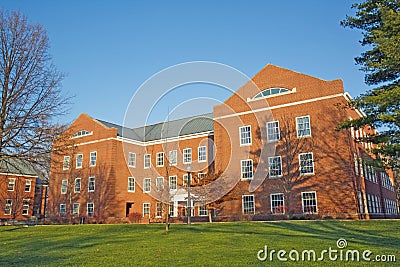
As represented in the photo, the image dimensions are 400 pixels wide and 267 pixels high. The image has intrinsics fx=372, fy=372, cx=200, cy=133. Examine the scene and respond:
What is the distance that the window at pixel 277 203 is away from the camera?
93.1 ft

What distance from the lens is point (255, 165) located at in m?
30.7

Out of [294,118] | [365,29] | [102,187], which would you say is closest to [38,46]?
[365,29]

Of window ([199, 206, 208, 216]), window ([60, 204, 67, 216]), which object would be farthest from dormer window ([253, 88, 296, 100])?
window ([60, 204, 67, 216])

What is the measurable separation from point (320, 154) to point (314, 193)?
2906mm

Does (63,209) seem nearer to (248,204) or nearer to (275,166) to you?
(248,204)

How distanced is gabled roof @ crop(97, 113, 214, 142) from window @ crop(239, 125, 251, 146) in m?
5.80

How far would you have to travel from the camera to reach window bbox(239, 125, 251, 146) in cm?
3147

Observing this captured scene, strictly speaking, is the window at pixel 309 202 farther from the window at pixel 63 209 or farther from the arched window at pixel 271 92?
the window at pixel 63 209

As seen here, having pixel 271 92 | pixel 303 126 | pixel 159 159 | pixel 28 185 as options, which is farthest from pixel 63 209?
pixel 303 126

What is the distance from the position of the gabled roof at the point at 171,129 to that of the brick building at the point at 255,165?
0.92 ft

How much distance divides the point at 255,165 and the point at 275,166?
1792mm

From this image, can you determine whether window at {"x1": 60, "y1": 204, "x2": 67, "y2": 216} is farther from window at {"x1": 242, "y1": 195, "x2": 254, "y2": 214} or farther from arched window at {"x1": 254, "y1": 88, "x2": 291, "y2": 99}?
arched window at {"x1": 254, "y1": 88, "x2": 291, "y2": 99}

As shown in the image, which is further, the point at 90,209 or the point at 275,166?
the point at 90,209

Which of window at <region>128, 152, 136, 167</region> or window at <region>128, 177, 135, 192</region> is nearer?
window at <region>128, 177, 135, 192</region>
